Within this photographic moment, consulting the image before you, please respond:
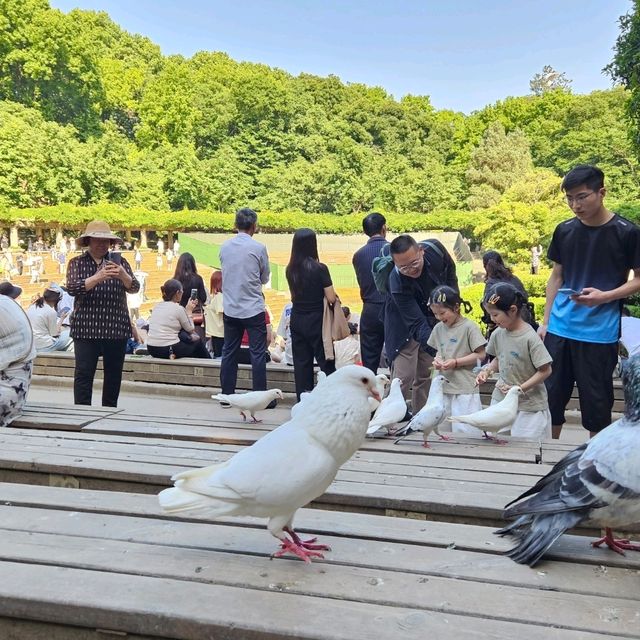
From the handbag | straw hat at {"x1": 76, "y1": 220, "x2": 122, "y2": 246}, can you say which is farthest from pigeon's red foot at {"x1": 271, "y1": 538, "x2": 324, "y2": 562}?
straw hat at {"x1": 76, "y1": 220, "x2": 122, "y2": 246}

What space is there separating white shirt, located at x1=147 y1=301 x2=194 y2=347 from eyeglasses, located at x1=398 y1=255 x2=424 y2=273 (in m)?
3.62

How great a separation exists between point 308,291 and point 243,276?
0.64m

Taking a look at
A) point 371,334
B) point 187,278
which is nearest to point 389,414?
point 371,334

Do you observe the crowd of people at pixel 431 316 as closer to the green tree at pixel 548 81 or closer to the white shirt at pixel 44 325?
the white shirt at pixel 44 325

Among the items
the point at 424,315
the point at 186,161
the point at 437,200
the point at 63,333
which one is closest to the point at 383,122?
the point at 437,200

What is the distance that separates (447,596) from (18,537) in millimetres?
1403

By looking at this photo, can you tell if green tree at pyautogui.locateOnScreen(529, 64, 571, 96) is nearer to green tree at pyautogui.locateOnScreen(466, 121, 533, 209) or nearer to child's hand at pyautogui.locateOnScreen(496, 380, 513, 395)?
green tree at pyautogui.locateOnScreen(466, 121, 533, 209)

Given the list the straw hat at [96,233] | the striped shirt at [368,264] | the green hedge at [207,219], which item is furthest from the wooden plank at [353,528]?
the green hedge at [207,219]

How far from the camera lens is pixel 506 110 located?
56.5 metres

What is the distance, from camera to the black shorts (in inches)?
135

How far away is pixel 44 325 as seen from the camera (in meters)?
8.25

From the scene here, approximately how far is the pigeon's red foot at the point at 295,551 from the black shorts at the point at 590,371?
2.14m

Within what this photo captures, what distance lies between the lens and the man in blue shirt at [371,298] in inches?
209

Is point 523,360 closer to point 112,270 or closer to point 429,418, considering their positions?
point 429,418
